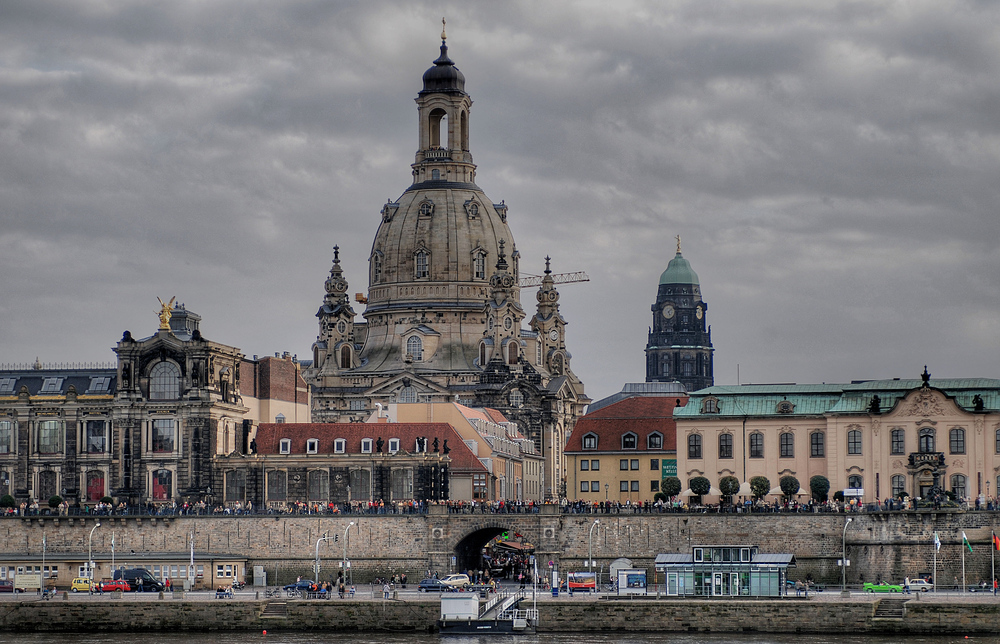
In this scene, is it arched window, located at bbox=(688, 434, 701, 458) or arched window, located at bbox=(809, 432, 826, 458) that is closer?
arched window, located at bbox=(809, 432, 826, 458)

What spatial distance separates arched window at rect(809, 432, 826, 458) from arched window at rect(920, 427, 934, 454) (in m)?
6.20

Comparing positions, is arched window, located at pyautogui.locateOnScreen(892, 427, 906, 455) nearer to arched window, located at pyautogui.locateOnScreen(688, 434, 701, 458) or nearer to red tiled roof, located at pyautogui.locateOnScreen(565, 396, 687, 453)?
arched window, located at pyautogui.locateOnScreen(688, 434, 701, 458)

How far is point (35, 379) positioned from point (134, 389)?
8.78 meters

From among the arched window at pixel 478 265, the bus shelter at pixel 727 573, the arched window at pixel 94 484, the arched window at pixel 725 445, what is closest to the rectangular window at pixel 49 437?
the arched window at pixel 94 484

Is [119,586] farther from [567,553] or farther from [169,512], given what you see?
[567,553]

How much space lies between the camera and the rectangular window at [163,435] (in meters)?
139

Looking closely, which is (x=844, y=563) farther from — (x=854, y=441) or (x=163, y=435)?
(x=163, y=435)

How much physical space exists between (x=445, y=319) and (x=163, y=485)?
50.4 metres

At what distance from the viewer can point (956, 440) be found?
12031 centimetres

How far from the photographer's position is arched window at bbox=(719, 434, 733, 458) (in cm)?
12575

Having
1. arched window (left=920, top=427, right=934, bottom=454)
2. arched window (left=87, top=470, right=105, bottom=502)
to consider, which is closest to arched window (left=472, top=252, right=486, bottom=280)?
arched window (left=87, top=470, right=105, bottom=502)

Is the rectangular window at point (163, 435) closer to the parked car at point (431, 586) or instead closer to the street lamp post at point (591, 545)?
the street lamp post at point (591, 545)

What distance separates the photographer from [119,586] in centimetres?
10575

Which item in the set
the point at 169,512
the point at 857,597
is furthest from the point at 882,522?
the point at 169,512
